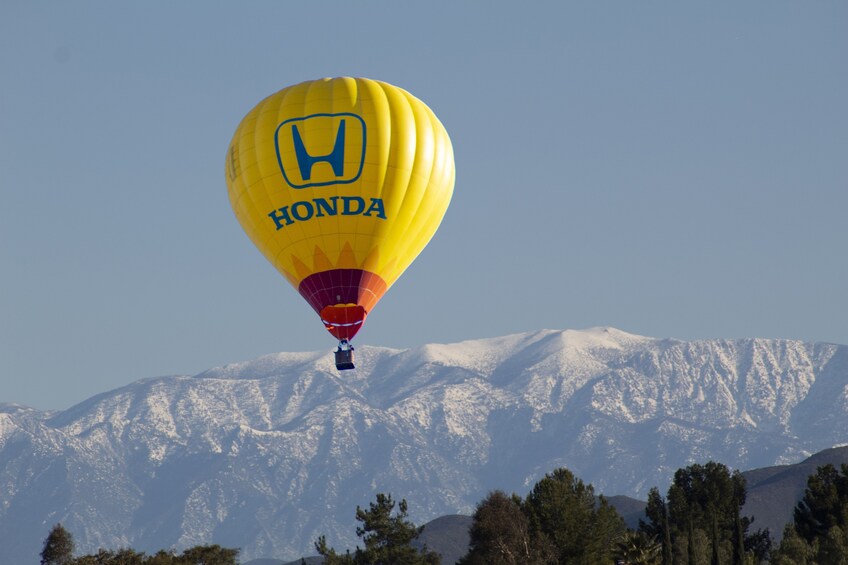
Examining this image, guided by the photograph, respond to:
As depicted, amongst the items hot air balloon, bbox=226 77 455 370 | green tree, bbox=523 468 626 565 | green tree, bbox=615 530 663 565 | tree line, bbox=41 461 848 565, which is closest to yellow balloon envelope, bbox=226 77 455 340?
hot air balloon, bbox=226 77 455 370

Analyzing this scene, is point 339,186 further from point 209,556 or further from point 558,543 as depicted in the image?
point 209,556

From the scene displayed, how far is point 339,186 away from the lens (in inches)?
3762

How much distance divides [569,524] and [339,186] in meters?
77.9

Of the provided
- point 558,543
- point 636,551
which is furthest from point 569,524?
point 636,551

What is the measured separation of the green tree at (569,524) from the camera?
162 meters

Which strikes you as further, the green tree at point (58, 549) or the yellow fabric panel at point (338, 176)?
the green tree at point (58, 549)

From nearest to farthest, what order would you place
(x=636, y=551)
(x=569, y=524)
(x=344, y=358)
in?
(x=344, y=358) → (x=636, y=551) → (x=569, y=524)

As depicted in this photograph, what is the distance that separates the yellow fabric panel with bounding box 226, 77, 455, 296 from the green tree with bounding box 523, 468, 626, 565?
6596cm

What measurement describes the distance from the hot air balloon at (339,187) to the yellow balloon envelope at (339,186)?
0.19ft

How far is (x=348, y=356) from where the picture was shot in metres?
94.0

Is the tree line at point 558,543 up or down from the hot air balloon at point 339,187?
down

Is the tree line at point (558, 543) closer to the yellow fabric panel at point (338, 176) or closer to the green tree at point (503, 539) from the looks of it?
the green tree at point (503, 539)

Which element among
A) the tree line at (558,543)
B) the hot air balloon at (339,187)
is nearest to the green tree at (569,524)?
the tree line at (558,543)

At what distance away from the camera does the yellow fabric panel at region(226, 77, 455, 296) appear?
95688mm
